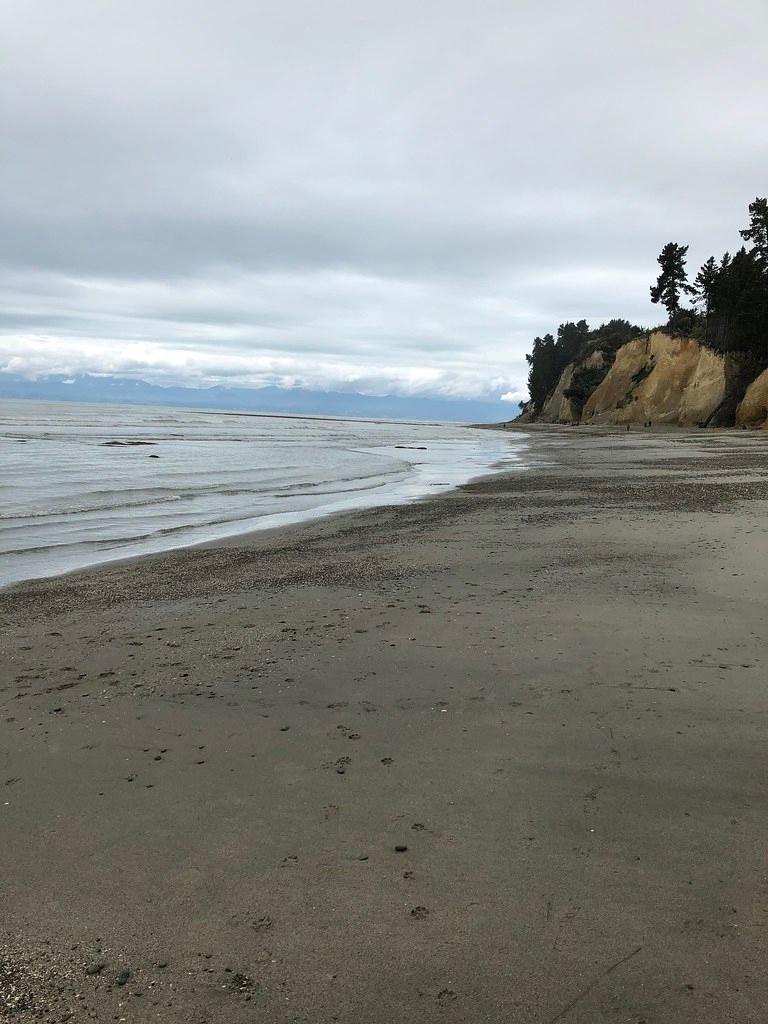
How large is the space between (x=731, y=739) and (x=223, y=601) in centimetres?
498

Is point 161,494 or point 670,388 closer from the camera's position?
point 161,494

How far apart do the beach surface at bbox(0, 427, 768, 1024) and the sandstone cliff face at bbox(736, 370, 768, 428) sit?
44191mm

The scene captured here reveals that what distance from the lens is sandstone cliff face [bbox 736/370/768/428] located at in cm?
4431

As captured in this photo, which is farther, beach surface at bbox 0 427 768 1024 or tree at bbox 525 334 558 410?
tree at bbox 525 334 558 410

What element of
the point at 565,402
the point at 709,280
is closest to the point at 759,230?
the point at 709,280

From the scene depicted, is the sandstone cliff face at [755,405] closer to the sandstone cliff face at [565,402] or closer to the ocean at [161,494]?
the ocean at [161,494]

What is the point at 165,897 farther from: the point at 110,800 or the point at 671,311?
the point at 671,311

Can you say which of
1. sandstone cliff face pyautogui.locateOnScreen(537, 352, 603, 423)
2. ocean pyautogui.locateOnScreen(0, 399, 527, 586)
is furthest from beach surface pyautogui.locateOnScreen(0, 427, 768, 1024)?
sandstone cliff face pyautogui.locateOnScreen(537, 352, 603, 423)

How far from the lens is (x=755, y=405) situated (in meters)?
45.4

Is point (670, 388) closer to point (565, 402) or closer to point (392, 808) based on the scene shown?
point (565, 402)

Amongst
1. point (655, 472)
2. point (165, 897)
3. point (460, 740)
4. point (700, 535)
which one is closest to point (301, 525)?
point (700, 535)

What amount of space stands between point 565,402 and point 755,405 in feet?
131

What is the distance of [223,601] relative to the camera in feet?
23.2

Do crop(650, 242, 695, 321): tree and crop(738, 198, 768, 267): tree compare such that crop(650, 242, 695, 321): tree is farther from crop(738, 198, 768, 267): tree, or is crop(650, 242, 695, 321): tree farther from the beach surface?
the beach surface
